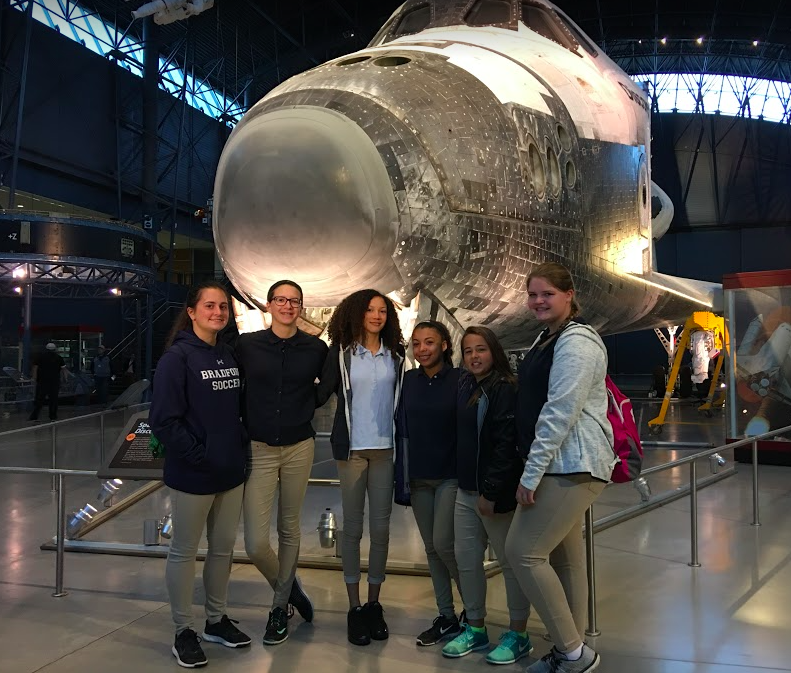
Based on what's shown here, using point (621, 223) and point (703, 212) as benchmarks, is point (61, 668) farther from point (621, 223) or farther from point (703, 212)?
point (703, 212)

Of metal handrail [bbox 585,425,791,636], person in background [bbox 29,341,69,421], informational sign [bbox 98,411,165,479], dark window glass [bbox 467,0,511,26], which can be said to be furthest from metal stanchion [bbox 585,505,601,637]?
person in background [bbox 29,341,69,421]

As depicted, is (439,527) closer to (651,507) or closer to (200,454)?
(200,454)

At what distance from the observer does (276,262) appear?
2.72 m

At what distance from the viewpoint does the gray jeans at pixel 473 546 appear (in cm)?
230

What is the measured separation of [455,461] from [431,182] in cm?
106

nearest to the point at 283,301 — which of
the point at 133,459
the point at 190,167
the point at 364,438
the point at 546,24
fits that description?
the point at 364,438

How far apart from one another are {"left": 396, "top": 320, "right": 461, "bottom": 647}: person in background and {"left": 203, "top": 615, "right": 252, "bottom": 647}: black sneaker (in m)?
0.55

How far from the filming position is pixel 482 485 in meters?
2.20

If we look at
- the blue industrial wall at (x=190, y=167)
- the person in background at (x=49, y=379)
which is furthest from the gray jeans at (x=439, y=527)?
the blue industrial wall at (x=190, y=167)

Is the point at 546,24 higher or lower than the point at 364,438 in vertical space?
higher

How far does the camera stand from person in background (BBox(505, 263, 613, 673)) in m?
1.98

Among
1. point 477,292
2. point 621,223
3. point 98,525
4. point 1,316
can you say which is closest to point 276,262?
point 477,292

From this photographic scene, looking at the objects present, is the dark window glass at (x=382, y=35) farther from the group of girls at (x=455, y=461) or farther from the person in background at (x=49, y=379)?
the person in background at (x=49, y=379)

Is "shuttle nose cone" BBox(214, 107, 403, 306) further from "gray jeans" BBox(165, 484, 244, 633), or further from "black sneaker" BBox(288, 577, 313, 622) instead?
"black sneaker" BBox(288, 577, 313, 622)
